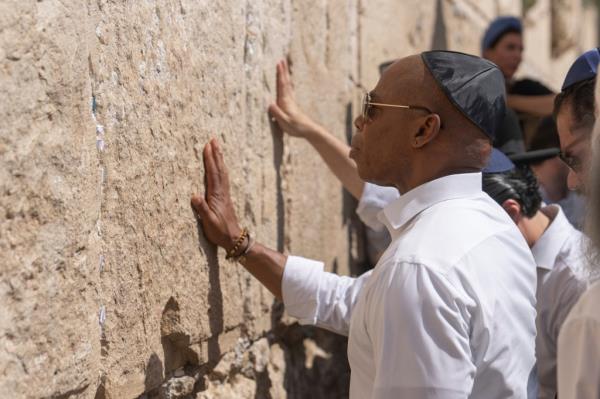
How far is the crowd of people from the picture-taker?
1810mm

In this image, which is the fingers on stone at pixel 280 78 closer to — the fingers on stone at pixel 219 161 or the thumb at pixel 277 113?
the thumb at pixel 277 113

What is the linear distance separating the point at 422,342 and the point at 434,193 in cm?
41

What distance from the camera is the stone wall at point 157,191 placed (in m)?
1.63

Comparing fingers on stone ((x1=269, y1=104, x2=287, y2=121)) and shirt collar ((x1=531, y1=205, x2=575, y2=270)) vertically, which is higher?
fingers on stone ((x1=269, y1=104, x2=287, y2=121))

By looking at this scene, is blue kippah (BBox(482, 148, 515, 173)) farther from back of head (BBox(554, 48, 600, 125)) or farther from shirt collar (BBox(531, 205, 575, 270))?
back of head (BBox(554, 48, 600, 125))

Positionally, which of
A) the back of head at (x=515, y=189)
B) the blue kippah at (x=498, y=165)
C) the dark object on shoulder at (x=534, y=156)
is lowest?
the dark object on shoulder at (x=534, y=156)

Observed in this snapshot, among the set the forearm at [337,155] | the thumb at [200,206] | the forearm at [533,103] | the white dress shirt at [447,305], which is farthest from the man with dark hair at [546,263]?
the forearm at [533,103]

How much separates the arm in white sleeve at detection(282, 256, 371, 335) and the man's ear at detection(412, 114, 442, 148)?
0.63 meters

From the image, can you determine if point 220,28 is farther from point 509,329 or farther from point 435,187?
point 509,329

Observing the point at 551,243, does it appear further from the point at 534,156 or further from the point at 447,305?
the point at 447,305

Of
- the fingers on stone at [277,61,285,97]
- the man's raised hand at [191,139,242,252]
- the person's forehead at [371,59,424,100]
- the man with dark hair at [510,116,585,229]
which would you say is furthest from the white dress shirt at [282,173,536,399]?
the man with dark hair at [510,116,585,229]

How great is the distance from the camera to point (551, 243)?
283 cm

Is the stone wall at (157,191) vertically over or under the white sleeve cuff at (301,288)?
over

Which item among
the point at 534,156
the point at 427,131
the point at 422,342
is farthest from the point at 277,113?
the point at 422,342
